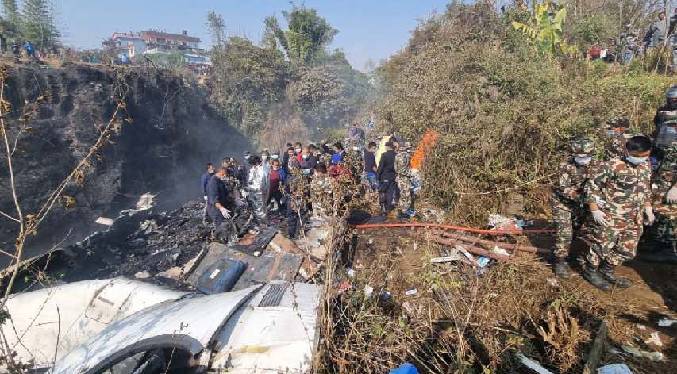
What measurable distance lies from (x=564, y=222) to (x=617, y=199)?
0.53 metres

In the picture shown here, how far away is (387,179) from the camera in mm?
6594

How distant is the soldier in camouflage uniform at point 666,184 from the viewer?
4074 millimetres

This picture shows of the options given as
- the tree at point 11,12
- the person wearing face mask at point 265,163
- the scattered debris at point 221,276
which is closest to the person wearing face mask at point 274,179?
the person wearing face mask at point 265,163

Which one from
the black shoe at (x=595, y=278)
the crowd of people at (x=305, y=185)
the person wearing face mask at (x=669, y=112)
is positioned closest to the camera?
the black shoe at (x=595, y=278)

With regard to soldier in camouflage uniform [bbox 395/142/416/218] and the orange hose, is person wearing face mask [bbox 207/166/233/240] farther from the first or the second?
soldier in camouflage uniform [bbox 395/142/416/218]

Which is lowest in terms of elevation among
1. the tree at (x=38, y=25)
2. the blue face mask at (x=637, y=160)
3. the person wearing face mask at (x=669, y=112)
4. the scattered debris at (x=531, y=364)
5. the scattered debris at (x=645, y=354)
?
the scattered debris at (x=645, y=354)

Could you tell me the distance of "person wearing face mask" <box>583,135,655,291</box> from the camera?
3605 mm

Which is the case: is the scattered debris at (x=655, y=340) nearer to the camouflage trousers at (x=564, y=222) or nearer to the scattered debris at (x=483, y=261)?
the camouflage trousers at (x=564, y=222)

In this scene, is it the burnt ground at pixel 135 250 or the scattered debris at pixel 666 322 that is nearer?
the scattered debris at pixel 666 322

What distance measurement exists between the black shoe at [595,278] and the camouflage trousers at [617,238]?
0.18m

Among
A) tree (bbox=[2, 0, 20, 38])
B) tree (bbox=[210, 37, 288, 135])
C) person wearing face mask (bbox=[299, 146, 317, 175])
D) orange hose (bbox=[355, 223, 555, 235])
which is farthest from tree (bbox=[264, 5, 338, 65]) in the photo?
orange hose (bbox=[355, 223, 555, 235])

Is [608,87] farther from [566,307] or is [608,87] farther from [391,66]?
[391,66]

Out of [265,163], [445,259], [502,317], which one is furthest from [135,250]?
[502,317]

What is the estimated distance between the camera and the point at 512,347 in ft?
9.86
